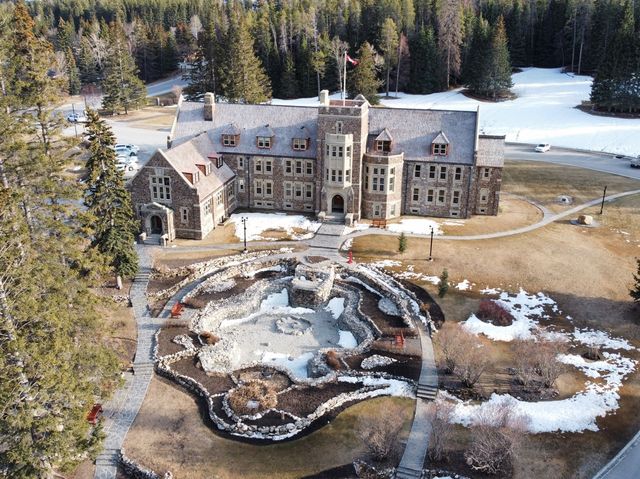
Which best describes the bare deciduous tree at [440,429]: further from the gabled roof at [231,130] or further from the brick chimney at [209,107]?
the brick chimney at [209,107]

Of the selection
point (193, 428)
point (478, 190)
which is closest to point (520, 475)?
point (193, 428)

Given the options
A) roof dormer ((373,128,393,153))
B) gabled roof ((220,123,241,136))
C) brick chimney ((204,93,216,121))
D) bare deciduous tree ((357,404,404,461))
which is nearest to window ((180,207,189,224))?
gabled roof ((220,123,241,136))

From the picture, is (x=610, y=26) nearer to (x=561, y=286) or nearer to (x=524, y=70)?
(x=524, y=70)

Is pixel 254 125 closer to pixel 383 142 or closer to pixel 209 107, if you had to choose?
pixel 209 107

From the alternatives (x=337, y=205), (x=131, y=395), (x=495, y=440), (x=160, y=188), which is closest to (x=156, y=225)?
(x=160, y=188)

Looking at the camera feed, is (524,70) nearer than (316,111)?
No

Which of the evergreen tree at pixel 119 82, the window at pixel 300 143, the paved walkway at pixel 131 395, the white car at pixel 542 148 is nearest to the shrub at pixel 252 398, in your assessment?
the paved walkway at pixel 131 395
